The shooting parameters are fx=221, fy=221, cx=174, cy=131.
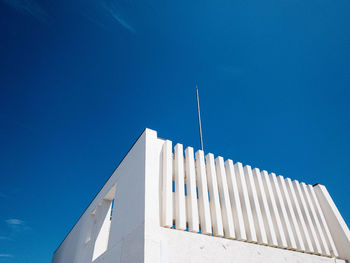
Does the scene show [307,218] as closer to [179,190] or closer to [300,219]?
[300,219]

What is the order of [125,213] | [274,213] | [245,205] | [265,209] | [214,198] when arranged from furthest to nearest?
1. [274,213]
2. [265,209]
3. [245,205]
4. [214,198]
5. [125,213]

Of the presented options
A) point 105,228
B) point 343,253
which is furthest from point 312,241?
point 105,228

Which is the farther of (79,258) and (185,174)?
(79,258)

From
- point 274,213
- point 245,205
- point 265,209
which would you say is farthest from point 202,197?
point 274,213

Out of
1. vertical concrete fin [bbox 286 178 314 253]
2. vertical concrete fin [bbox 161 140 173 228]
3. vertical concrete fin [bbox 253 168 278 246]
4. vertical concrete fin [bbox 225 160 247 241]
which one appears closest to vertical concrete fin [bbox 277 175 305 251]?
vertical concrete fin [bbox 286 178 314 253]

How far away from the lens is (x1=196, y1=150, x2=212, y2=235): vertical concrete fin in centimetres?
666

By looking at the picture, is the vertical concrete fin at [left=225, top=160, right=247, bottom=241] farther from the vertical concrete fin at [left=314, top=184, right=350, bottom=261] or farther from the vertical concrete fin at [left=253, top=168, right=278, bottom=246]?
the vertical concrete fin at [left=314, top=184, right=350, bottom=261]

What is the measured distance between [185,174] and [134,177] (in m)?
1.74

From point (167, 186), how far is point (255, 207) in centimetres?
385

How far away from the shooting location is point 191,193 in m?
7.00

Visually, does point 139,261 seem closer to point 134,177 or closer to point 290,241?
point 134,177

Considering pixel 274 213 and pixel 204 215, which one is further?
pixel 274 213

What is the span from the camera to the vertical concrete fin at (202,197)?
6.66m

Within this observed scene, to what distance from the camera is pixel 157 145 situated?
7445 millimetres
